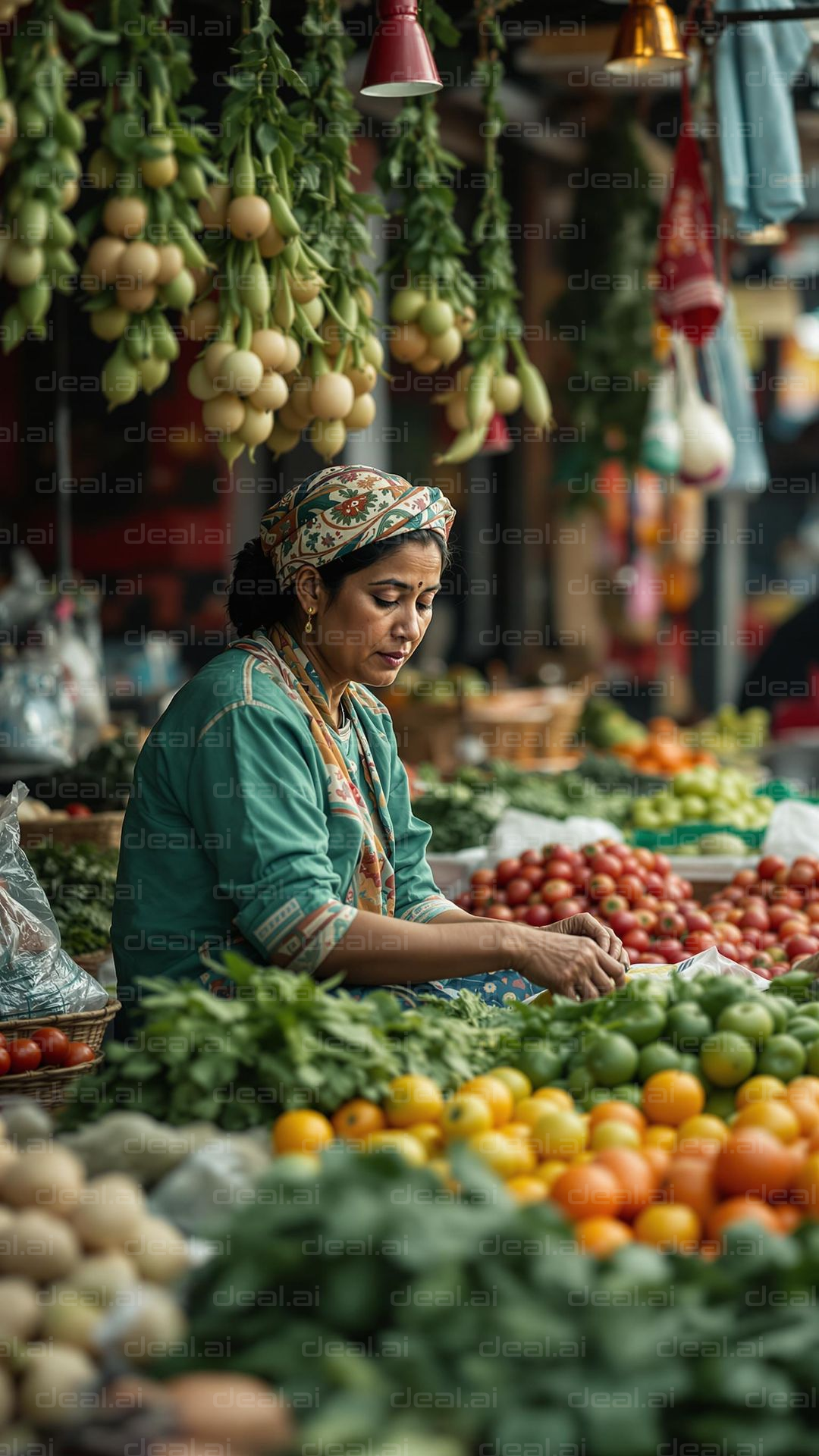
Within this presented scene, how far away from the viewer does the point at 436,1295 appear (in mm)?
1364

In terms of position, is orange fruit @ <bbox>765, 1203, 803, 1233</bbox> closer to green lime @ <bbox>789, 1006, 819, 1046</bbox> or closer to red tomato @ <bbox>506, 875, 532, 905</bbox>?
green lime @ <bbox>789, 1006, 819, 1046</bbox>

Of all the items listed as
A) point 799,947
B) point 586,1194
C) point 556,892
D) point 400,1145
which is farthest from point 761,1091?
point 556,892

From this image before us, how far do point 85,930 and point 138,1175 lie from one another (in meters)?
2.00

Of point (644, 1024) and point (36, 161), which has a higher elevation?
point (36, 161)

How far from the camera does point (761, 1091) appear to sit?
196cm

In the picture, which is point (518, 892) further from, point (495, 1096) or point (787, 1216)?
point (787, 1216)

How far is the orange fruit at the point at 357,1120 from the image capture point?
1.87 m

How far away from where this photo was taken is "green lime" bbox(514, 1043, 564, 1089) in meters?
2.09

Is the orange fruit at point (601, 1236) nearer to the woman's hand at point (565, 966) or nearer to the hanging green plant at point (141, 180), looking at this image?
the woman's hand at point (565, 966)

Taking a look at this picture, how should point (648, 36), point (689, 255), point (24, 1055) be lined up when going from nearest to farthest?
point (24, 1055), point (648, 36), point (689, 255)

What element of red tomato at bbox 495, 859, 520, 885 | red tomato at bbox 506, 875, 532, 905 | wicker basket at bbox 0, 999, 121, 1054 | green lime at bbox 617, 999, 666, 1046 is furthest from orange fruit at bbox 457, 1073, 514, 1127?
red tomato at bbox 495, 859, 520, 885

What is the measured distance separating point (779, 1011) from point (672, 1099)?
256mm

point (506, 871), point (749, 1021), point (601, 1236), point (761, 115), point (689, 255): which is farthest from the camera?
point (689, 255)

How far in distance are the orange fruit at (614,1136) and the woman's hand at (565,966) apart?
492mm
